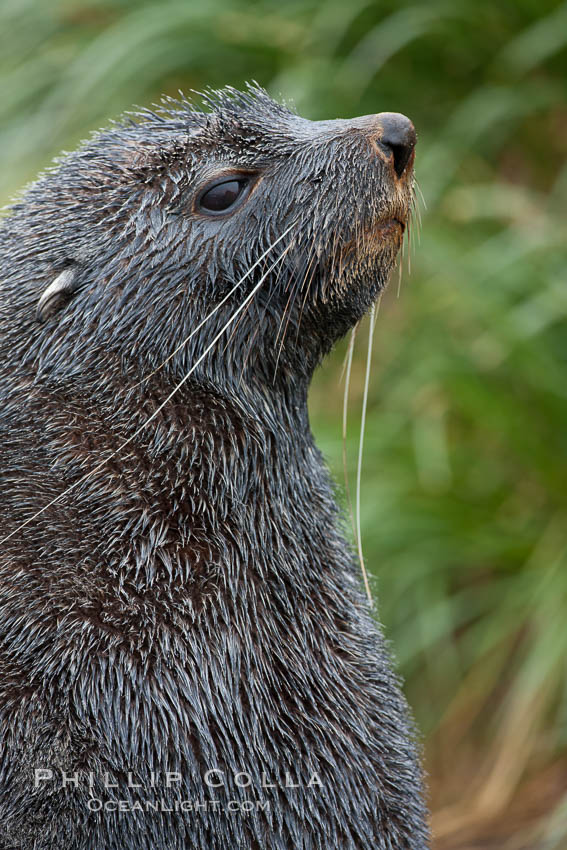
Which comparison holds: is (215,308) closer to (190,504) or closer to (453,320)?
(190,504)

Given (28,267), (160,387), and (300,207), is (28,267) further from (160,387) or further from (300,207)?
(300,207)

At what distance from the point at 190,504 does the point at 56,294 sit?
0.59m

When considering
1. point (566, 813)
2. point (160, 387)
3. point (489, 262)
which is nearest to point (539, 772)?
point (566, 813)

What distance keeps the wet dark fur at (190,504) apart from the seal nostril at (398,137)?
1.7 inches

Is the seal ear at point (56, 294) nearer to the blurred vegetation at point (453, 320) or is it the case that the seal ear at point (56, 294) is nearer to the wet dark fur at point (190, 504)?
the wet dark fur at point (190, 504)

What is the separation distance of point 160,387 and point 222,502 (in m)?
0.31

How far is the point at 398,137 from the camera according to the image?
259 centimetres

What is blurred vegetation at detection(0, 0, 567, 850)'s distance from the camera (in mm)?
4973

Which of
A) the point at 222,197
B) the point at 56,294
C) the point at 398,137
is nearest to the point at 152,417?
the point at 56,294

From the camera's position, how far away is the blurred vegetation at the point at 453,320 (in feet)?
16.3

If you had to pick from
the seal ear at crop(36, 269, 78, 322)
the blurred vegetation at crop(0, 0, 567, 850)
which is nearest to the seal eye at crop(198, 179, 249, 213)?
the seal ear at crop(36, 269, 78, 322)

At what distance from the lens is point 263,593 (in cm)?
264

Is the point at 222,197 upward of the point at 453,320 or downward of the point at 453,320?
downward

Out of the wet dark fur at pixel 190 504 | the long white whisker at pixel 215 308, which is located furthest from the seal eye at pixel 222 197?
the long white whisker at pixel 215 308
